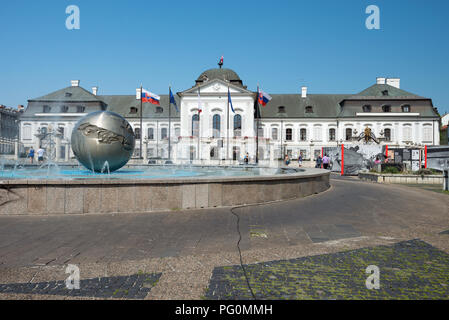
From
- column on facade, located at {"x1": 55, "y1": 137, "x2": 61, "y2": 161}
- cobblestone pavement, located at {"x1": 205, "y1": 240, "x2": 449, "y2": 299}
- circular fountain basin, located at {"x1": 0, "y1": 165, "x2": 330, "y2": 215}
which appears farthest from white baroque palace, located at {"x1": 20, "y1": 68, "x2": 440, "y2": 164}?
cobblestone pavement, located at {"x1": 205, "y1": 240, "x2": 449, "y2": 299}

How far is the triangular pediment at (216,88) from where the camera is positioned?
2019 inches

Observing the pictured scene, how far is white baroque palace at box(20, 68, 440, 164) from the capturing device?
5094 centimetres

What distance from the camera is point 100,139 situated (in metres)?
10.4

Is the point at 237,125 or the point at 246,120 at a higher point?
the point at 246,120

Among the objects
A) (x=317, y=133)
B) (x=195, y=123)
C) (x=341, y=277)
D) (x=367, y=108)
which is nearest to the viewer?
(x=341, y=277)

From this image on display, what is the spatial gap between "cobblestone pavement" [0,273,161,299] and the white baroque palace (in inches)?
1777

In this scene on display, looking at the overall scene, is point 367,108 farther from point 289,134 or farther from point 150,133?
point 150,133

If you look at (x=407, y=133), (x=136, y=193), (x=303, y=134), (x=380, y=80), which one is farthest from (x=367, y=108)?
(x=136, y=193)

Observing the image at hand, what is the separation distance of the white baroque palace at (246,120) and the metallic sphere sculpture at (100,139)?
37.4m

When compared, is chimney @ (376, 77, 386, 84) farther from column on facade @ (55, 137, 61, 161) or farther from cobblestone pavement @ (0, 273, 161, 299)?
cobblestone pavement @ (0, 273, 161, 299)

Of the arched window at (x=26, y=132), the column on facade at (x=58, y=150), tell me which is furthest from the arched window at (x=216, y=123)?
the arched window at (x=26, y=132)

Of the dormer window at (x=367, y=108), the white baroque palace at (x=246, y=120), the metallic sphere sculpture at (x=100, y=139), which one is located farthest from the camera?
the dormer window at (x=367, y=108)

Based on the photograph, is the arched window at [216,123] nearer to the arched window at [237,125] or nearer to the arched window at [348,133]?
the arched window at [237,125]

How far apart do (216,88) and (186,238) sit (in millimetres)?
48376
